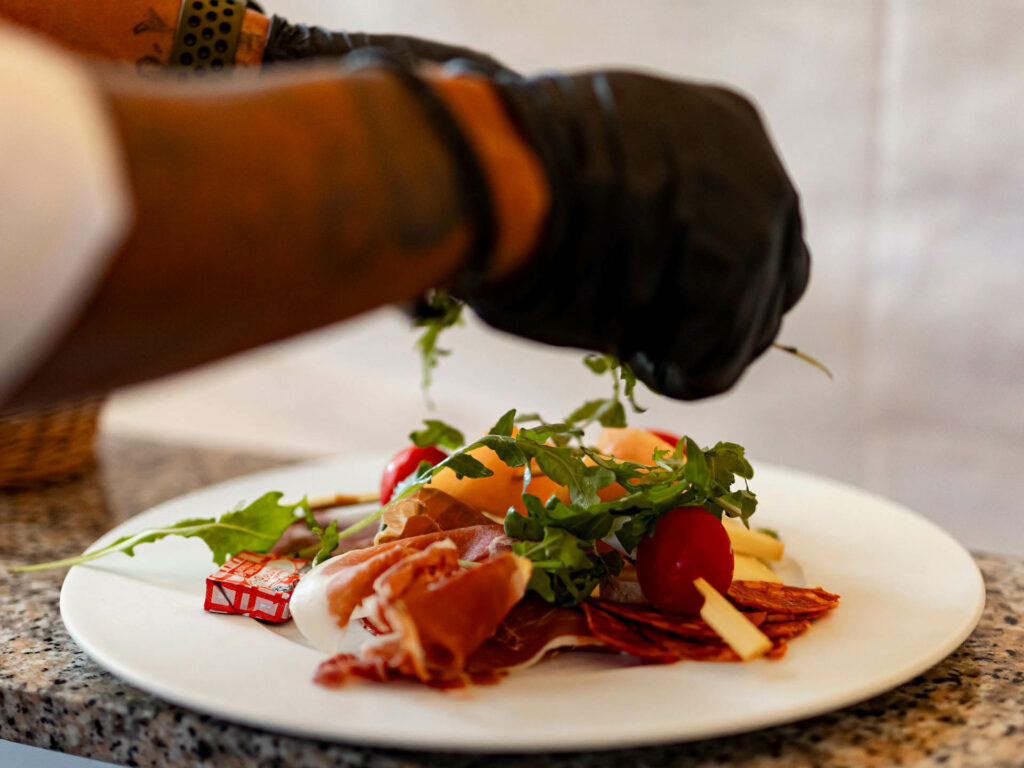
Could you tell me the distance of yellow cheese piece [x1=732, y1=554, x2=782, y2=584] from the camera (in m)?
0.89

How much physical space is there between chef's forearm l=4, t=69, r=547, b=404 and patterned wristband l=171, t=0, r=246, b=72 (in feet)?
1.72

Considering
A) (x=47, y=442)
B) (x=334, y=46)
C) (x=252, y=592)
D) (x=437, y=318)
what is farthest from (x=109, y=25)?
(x=47, y=442)

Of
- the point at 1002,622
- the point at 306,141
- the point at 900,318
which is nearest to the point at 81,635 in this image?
the point at 306,141

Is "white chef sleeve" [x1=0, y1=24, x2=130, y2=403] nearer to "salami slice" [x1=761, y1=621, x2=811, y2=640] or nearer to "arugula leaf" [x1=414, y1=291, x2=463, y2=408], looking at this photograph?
"arugula leaf" [x1=414, y1=291, x2=463, y2=408]

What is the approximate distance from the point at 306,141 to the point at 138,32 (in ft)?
1.98

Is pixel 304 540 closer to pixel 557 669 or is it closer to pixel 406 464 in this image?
pixel 406 464

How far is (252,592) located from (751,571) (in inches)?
17.5

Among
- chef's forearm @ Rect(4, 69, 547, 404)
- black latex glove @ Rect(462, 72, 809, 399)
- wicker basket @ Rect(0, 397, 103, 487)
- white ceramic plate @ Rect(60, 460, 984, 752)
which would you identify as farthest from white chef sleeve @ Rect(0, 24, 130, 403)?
wicker basket @ Rect(0, 397, 103, 487)

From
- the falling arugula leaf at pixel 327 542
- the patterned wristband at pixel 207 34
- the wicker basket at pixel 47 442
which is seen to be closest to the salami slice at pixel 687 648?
the falling arugula leaf at pixel 327 542

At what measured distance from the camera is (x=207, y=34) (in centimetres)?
97

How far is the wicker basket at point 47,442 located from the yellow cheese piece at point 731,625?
94 cm

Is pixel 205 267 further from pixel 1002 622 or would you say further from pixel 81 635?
pixel 1002 622

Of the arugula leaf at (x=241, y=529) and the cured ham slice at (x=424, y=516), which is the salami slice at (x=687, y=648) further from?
the arugula leaf at (x=241, y=529)

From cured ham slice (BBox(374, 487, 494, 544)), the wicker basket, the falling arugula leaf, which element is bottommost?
the wicker basket
